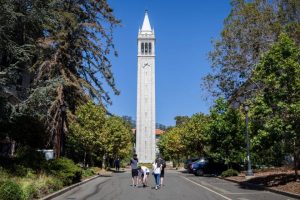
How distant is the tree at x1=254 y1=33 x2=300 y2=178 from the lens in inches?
754

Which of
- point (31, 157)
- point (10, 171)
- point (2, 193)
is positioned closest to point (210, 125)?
point (31, 157)

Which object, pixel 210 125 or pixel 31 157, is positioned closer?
pixel 31 157

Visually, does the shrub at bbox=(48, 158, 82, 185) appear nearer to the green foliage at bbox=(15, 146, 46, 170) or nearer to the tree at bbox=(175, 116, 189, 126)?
the green foliage at bbox=(15, 146, 46, 170)

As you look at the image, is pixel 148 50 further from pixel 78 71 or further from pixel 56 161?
pixel 56 161

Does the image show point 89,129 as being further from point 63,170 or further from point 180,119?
point 180,119

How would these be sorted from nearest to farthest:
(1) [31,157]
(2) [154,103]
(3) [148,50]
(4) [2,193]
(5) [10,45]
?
(4) [2,193] < (5) [10,45] < (1) [31,157] < (2) [154,103] < (3) [148,50]

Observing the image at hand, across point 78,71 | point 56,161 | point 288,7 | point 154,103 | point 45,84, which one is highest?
point 154,103

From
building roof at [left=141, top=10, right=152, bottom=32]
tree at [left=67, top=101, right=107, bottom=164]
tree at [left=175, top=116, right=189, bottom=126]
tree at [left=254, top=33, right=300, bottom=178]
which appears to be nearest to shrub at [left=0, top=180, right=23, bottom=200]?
tree at [left=254, top=33, right=300, bottom=178]

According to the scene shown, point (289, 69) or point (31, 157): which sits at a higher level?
point (289, 69)

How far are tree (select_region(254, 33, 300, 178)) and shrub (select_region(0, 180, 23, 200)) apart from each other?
1155 centimetres

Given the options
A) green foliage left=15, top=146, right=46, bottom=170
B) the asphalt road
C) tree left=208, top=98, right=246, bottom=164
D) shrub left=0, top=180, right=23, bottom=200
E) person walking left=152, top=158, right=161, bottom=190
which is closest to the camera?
shrub left=0, top=180, right=23, bottom=200

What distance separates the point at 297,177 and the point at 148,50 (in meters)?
92.4

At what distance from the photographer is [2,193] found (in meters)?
12.7

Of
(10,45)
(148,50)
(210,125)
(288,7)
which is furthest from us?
(148,50)
